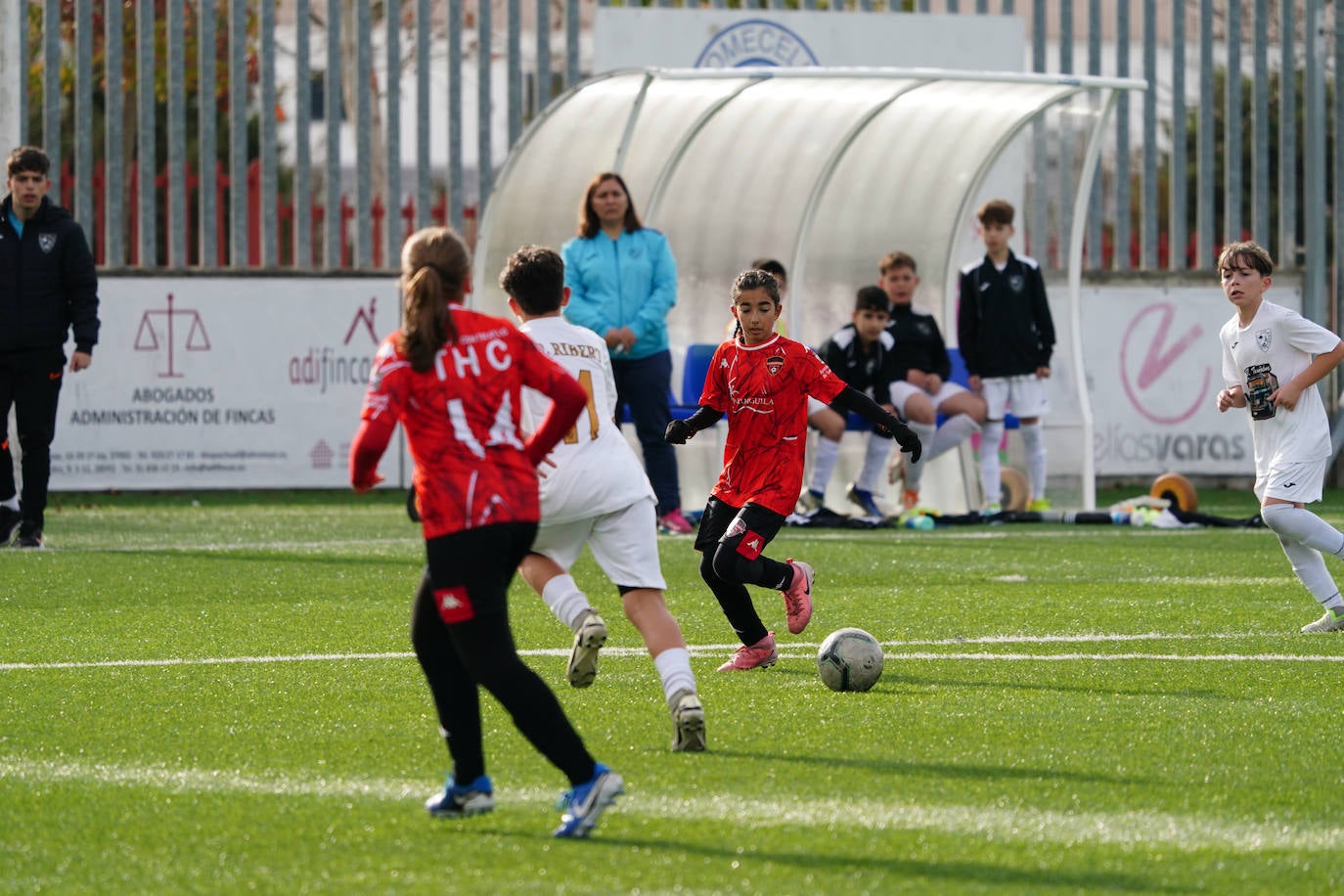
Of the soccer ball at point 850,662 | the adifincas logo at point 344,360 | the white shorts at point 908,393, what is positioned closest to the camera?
the soccer ball at point 850,662

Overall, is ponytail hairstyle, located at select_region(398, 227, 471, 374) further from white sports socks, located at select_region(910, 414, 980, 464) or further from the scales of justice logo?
the scales of justice logo

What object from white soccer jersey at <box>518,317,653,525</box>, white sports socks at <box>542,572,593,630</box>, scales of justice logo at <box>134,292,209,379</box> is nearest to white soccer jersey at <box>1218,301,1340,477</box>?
white soccer jersey at <box>518,317,653,525</box>

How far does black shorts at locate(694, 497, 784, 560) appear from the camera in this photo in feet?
22.0

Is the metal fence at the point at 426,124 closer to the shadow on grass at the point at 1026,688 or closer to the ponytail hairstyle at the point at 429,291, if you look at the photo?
the shadow on grass at the point at 1026,688

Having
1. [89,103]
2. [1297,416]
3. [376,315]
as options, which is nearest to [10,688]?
[1297,416]

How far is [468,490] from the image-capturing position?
435 cm

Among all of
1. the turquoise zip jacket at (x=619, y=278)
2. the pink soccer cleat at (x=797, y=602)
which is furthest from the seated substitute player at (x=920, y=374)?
the pink soccer cleat at (x=797, y=602)

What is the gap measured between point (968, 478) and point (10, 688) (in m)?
8.99

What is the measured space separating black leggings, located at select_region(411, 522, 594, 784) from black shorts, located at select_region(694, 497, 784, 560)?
2.22 metres

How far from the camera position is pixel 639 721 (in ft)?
18.8

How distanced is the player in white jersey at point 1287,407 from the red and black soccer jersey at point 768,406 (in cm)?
199

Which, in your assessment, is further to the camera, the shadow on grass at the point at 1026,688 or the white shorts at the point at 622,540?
the shadow on grass at the point at 1026,688

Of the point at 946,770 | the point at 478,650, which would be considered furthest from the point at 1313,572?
the point at 478,650

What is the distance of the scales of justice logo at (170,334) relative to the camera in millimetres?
15820
